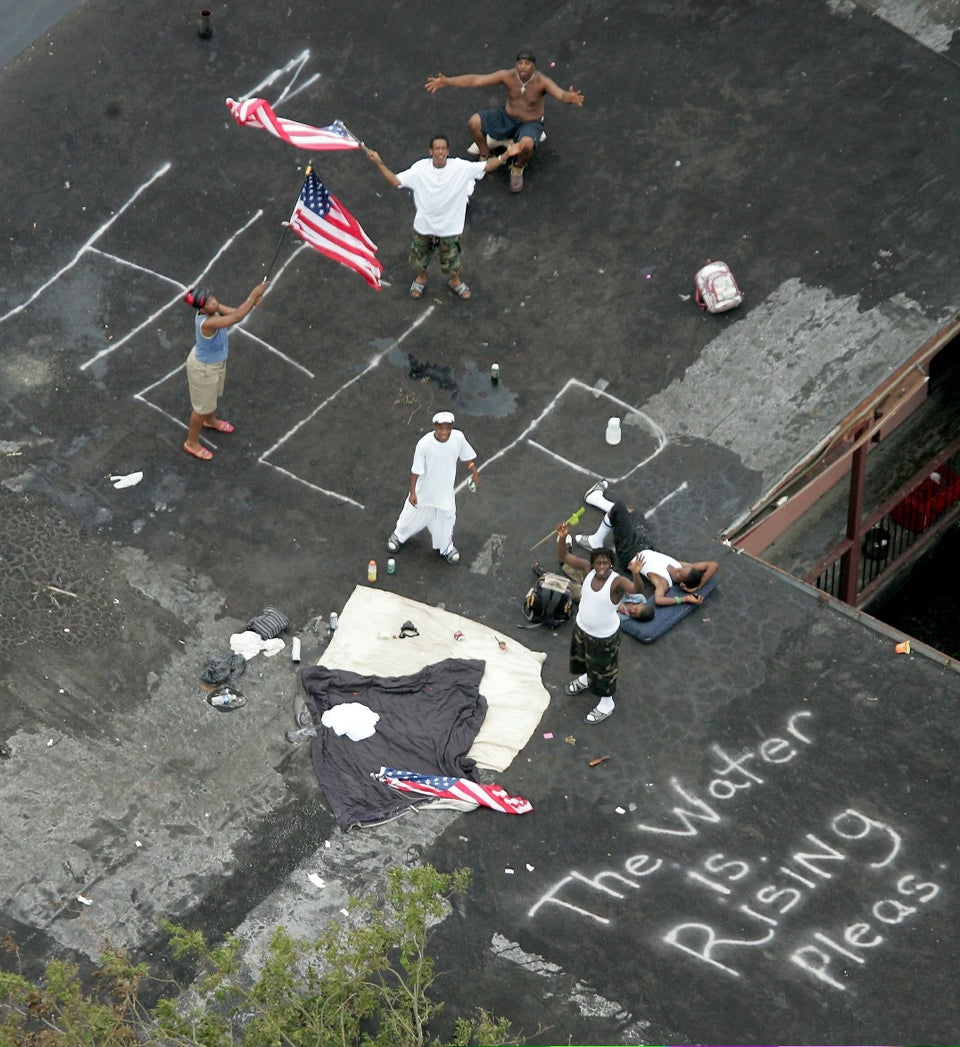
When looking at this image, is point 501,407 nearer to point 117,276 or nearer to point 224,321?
point 224,321

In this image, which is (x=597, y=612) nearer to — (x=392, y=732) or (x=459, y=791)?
(x=459, y=791)

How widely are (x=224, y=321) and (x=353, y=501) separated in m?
2.17

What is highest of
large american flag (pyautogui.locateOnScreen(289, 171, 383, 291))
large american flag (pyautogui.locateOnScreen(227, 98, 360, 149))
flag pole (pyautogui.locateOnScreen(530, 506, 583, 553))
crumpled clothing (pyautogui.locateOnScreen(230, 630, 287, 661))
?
large american flag (pyautogui.locateOnScreen(227, 98, 360, 149))

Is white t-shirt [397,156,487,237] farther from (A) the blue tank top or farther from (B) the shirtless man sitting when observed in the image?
(A) the blue tank top

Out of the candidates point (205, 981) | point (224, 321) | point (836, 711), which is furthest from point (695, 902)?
point (224, 321)

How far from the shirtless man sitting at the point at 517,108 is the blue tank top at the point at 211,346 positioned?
419 centimetres

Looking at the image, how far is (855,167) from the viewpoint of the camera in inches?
831

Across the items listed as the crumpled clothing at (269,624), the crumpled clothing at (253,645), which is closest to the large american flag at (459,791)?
the crumpled clothing at (253,645)

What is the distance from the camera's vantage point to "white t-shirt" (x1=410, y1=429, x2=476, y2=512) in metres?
17.3

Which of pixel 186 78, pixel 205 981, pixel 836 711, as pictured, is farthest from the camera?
pixel 186 78

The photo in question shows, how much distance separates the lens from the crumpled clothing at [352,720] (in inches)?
662

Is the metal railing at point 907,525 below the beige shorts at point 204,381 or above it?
below

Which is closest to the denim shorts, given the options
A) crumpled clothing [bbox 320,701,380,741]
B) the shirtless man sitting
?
the shirtless man sitting

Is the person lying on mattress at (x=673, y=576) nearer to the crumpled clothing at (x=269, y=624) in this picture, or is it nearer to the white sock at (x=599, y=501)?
the white sock at (x=599, y=501)
